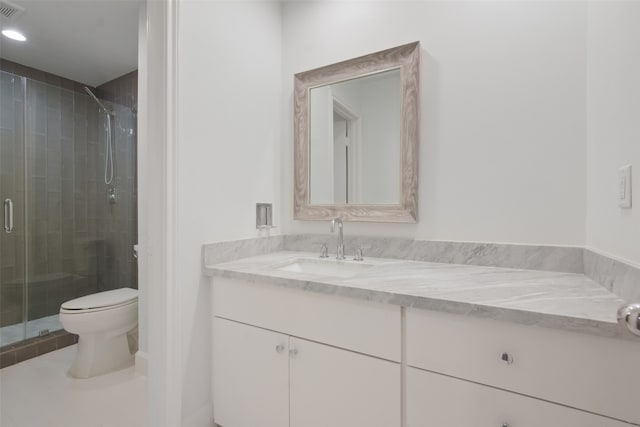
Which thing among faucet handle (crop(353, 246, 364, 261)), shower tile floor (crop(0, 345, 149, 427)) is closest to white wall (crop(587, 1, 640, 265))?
faucet handle (crop(353, 246, 364, 261))

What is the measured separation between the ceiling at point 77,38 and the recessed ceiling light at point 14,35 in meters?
0.03

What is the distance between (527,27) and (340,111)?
2.95 ft

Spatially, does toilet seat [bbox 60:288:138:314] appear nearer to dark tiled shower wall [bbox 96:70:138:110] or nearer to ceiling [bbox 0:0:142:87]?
dark tiled shower wall [bbox 96:70:138:110]

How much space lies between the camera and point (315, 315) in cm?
111

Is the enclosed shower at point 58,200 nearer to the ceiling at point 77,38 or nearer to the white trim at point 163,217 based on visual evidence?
the ceiling at point 77,38

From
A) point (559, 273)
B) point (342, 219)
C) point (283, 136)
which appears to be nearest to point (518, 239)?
point (559, 273)

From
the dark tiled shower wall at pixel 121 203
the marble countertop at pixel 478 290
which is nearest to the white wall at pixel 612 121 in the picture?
the marble countertop at pixel 478 290

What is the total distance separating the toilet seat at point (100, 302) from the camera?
1.87 m

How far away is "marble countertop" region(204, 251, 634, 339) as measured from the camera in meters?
0.75

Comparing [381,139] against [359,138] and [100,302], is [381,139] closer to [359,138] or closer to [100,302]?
[359,138]

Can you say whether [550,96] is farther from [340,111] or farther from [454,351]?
[454,351]

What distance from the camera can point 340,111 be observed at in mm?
1705

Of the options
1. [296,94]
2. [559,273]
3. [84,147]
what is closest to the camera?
[559,273]

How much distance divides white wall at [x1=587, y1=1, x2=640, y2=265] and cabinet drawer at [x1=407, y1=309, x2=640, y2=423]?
0.28 meters
